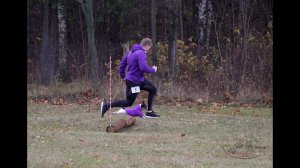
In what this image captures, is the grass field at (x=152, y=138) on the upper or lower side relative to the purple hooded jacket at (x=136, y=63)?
lower

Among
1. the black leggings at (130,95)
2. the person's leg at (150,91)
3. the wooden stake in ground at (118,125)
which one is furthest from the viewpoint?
the person's leg at (150,91)

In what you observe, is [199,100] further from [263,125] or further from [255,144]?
[255,144]

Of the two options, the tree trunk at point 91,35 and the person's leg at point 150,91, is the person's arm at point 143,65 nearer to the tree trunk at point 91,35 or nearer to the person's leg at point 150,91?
the person's leg at point 150,91

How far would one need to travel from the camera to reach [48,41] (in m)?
26.3

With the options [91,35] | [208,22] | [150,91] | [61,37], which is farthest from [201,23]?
[150,91]

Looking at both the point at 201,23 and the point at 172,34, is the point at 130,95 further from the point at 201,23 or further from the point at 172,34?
the point at 201,23

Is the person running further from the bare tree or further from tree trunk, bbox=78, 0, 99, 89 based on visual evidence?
the bare tree

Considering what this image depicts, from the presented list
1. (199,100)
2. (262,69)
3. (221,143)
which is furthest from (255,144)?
(262,69)

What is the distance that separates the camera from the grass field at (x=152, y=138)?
9.45 meters

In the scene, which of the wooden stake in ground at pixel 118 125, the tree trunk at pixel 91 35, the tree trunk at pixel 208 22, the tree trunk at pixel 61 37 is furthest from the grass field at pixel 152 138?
the tree trunk at pixel 208 22

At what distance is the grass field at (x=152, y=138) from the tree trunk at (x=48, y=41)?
9.03 meters

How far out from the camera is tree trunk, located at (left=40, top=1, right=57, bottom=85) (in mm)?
25766

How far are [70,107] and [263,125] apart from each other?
592 centimetres

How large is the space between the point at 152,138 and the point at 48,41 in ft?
50.9
